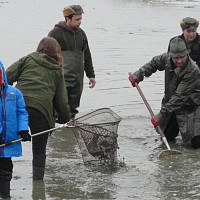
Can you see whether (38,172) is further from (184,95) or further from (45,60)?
(184,95)

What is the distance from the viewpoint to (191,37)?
29.9 ft

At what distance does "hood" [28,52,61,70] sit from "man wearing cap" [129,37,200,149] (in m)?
1.95

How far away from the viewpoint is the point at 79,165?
25.6 feet

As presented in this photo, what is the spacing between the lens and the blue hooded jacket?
6.22 meters

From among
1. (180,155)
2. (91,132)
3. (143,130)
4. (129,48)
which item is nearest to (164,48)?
(129,48)

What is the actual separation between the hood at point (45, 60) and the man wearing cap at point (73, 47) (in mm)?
2293

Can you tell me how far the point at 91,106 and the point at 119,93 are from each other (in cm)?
130

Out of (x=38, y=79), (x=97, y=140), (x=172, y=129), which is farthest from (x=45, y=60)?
(x=172, y=129)

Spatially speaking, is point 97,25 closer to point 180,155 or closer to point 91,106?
point 91,106

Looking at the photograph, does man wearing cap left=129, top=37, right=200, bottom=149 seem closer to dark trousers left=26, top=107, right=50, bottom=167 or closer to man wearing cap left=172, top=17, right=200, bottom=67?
man wearing cap left=172, top=17, right=200, bottom=67

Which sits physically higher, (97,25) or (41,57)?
(41,57)

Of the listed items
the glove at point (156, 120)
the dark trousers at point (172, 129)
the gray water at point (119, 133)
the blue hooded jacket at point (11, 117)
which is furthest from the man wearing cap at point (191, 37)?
the blue hooded jacket at point (11, 117)

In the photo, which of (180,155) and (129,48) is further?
(129,48)

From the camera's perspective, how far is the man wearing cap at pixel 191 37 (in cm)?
905
